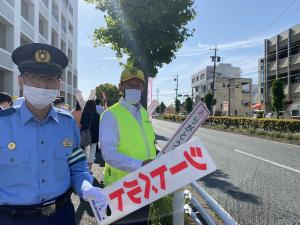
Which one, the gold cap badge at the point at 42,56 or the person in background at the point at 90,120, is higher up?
the gold cap badge at the point at 42,56

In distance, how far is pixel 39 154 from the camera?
7.66 ft

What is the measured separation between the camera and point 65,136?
2502 millimetres

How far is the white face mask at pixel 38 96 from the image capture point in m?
2.39

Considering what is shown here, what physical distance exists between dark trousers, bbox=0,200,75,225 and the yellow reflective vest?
742 millimetres

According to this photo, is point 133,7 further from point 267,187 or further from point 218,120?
point 218,120

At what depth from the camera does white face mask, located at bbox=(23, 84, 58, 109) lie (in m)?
2.39

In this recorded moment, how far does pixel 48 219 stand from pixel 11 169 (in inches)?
15.0

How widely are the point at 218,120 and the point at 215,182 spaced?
31515mm

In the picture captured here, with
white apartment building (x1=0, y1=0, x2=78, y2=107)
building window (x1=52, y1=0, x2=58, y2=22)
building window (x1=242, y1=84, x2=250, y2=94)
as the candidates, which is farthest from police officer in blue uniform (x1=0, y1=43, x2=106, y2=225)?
building window (x1=242, y1=84, x2=250, y2=94)

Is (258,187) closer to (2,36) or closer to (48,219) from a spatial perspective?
(48,219)

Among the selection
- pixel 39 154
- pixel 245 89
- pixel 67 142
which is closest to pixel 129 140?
pixel 67 142

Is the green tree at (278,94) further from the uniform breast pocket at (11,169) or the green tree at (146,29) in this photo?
the uniform breast pocket at (11,169)

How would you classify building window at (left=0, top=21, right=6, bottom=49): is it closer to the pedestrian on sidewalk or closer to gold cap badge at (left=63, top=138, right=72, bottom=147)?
the pedestrian on sidewalk

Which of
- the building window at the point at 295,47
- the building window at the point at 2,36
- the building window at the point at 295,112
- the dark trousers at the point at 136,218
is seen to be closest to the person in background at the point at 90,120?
the dark trousers at the point at 136,218
